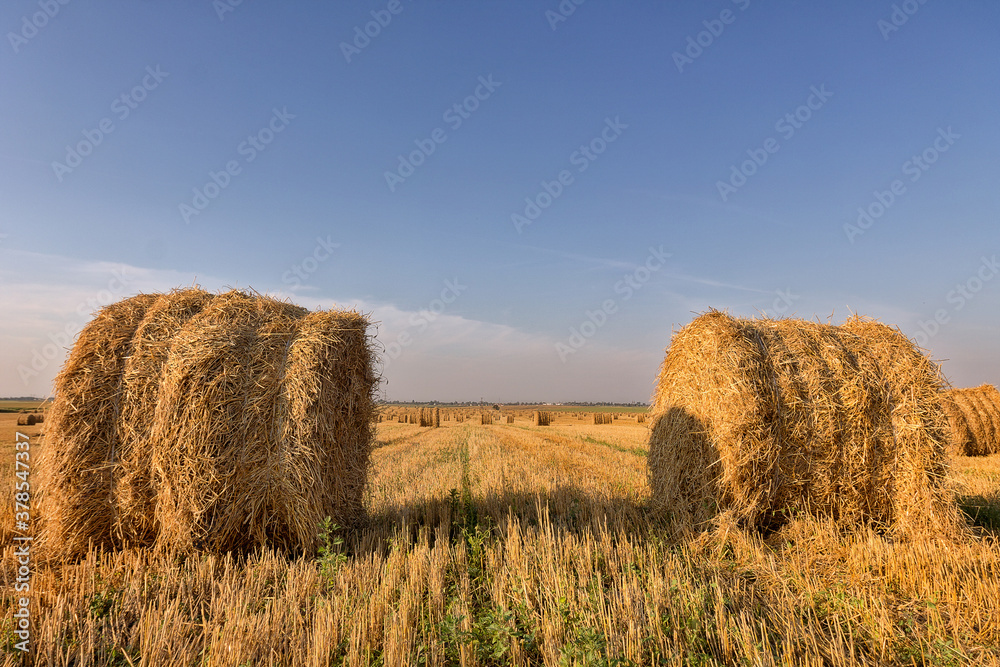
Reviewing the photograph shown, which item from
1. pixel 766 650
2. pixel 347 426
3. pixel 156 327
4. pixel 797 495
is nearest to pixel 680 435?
pixel 797 495

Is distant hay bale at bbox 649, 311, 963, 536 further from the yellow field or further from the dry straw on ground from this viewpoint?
the dry straw on ground

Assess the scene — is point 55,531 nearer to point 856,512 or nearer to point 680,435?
point 680,435

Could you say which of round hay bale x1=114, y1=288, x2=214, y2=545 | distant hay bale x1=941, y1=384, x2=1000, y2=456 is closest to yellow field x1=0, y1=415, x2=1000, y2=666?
round hay bale x1=114, y1=288, x2=214, y2=545

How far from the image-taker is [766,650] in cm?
320

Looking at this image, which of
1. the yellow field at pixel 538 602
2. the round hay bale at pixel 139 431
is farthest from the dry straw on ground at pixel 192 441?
the yellow field at pixel 538 602

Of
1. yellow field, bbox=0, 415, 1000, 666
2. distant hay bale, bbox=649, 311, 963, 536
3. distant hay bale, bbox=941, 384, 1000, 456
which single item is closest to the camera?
yellow field, bbox=0, 415, 1000, 666

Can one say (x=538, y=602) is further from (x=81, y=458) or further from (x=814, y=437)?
(x=81, y=458)

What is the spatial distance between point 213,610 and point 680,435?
5584 mm

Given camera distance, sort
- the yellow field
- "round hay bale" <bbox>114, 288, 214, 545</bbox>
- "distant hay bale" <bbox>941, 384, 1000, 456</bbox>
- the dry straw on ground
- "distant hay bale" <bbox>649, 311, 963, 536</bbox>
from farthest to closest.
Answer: "distant hay bale" <bbox>941, 384, 1000, 456</bbox> < "distant hay bale" <bbox>649, 311, 963, 536</bbox> < "round hay bale" <bbox>114, 288, 214, 545</bbox> < the dry straw on ground < the yellow field

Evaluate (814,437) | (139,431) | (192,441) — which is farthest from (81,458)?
(814,437)

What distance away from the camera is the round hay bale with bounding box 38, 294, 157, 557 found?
17.1 ft

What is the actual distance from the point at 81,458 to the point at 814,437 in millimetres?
8308

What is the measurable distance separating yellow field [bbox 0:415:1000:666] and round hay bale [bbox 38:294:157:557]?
359 millimetres

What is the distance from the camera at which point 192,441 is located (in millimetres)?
5070
